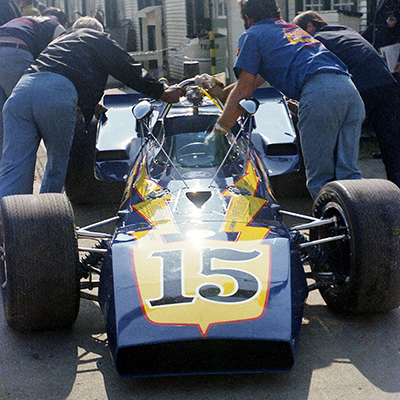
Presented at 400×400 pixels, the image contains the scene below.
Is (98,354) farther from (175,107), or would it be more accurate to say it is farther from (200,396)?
(175,107)

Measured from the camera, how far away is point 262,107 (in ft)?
21.0

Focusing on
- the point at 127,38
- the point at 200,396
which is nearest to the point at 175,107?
the point at 200,396

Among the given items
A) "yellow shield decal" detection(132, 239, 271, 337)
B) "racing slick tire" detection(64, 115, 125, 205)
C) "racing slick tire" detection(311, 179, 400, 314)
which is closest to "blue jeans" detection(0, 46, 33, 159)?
"racing slick tire" detection(64, 115, 125, 205)

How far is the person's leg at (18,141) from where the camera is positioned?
189 inches

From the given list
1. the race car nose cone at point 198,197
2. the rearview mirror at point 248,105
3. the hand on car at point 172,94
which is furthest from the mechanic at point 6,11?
the race car nose cone at point 198,197

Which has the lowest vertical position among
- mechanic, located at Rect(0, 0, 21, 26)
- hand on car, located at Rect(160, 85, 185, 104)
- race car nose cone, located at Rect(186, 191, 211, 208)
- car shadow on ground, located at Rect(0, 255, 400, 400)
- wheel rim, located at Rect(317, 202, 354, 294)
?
car shadow on ground, located at Rect(0, 255, 400, 400)

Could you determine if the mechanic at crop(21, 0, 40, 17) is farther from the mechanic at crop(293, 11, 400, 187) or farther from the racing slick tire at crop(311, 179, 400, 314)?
the racing slick tire at crop(311, 179, 400, 314)

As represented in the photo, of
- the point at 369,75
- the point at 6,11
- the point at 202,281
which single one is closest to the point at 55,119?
the point at 202,281

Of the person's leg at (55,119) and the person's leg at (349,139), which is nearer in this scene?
the person's leg at (349,139)

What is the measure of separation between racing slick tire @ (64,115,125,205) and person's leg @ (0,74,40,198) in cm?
143

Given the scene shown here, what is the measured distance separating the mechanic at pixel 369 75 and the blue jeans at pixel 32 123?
2.26 m

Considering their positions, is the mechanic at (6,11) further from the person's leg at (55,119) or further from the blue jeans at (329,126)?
the blue jeans at (329,126)

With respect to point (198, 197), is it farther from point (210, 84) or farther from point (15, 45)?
point (15, 45)

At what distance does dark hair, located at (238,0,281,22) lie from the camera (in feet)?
15.9
